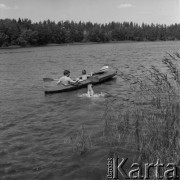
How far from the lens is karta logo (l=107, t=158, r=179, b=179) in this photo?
4969 mm

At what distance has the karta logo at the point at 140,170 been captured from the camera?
16.3 feet

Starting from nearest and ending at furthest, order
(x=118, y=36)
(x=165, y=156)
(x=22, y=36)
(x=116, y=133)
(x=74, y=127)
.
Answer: (x=165, y=156) → (x=116, y=133) → (x=74, y=127) → (x=22, y=36) → (x=118, y=36)

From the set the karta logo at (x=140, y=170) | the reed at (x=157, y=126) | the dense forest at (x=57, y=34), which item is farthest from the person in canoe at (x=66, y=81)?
the dense forest at (x=57, y=34)

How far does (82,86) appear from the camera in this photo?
16484 mm

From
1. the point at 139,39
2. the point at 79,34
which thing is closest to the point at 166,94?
the point at 79,34

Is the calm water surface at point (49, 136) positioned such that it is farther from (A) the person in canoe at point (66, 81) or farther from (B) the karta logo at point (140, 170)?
(A) the person in canoe at point (66, 81)

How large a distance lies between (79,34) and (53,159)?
5024 inches

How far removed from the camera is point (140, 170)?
5.74 metres

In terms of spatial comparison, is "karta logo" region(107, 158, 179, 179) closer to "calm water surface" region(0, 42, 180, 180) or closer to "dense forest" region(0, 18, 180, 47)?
"calm water surface" region(0, 42, 180, 180)

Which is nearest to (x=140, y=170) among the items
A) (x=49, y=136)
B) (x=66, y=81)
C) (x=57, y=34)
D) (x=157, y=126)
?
(x=157, y=126)

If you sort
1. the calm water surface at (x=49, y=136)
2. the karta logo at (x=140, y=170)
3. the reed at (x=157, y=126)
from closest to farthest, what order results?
the karta logo at (x=140, y=170)
the reed at (x=157, y=126)
the calm water surface at (x=49, y=136)

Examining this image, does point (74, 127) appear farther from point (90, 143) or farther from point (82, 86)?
point (82, 86)

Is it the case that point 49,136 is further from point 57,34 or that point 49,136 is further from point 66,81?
point 57,34

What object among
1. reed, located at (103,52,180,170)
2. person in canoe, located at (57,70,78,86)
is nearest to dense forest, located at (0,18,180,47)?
person in canoe, located at (57,70,78,86)
